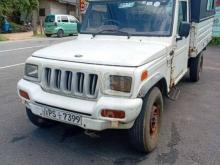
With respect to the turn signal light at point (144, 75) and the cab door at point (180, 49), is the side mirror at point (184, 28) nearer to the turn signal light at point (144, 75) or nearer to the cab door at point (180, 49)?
the cab door at point (180, 49)

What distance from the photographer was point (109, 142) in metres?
4.56

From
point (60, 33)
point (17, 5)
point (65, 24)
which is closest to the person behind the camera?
point (60, 33)

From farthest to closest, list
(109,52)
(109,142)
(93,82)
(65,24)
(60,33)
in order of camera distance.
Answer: (65,24), (60,33), (109,142), (109,52), (93,82)

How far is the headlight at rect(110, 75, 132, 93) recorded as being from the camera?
11.9 ft

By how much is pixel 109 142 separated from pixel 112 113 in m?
1.09

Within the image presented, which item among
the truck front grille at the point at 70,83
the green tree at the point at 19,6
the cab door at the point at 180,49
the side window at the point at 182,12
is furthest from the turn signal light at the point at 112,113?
the green tree at the point at 19,6

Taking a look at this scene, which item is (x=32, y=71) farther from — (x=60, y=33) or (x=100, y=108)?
(x=60, y=33)

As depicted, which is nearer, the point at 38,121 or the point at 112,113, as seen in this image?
the point at 112,113

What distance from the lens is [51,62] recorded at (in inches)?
159

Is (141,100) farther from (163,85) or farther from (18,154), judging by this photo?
(18,154)

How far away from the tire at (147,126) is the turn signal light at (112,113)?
36 cm

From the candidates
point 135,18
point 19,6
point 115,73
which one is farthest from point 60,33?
point 115,73

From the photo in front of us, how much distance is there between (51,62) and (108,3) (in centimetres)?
192

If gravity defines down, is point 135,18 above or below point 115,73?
above
